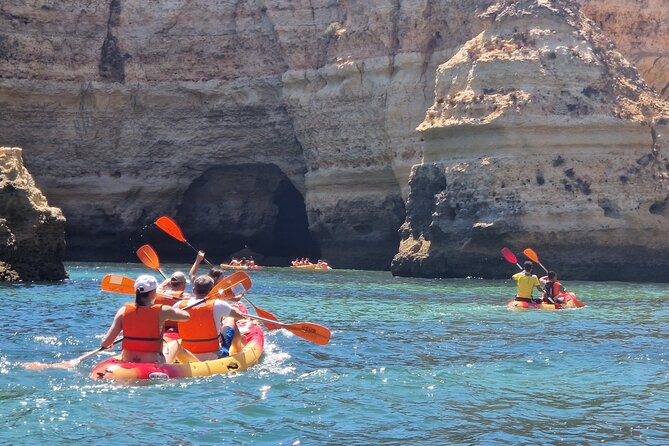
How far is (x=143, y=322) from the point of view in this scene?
1155cm

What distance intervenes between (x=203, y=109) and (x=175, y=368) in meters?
30.3

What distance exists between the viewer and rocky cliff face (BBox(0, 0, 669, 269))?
38.6m

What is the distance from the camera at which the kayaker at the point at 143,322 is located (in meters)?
11.5

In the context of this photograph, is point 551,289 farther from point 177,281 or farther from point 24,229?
point 24,229

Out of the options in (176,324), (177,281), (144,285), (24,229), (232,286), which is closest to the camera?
(144,285)

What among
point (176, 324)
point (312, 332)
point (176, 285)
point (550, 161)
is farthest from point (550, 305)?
point (176, 324)

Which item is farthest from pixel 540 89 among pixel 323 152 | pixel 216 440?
pixel 216 440

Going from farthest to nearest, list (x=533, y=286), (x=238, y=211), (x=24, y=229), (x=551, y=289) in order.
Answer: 1. (x=238, y=211)
2. (x=24, y=229)
3. (x=551, y=289)
4. (x=533, y=286)

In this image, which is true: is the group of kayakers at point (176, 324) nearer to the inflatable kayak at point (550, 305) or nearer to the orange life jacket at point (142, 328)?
the orange life jacket at point (142, 328)

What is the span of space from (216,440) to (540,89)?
72.2 ft

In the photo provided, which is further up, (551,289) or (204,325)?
(551,289)

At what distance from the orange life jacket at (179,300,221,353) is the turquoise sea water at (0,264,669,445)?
531 mm

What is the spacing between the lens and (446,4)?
120ft

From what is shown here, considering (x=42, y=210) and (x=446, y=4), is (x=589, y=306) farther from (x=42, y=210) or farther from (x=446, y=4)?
(x=446, y=4)
